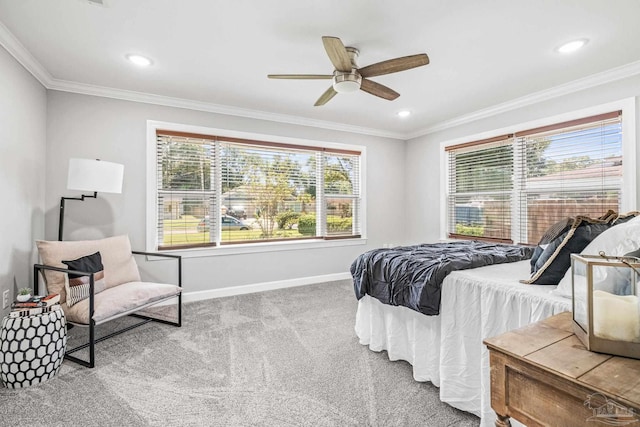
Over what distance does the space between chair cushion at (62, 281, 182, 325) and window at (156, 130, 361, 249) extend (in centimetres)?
104

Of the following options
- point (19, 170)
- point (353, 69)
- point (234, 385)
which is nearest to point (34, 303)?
point (19, 170)

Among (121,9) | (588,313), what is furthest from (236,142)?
(588,313)

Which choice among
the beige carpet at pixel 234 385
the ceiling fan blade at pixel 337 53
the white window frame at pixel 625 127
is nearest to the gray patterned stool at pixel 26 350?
the beige carpet at pixel 234 385

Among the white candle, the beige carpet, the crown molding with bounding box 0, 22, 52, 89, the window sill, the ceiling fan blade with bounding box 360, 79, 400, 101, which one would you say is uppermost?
the crown molding with bounding box 0, 22, 52, 89

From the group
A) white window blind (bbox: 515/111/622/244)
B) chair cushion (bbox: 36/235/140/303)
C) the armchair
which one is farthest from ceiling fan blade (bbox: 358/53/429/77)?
chair cushion (bbox: 36/235/140/303)

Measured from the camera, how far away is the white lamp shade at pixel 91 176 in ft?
9.18

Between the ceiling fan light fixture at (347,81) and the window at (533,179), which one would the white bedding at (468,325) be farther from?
the window at (533,179)

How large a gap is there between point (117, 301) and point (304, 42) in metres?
2.58

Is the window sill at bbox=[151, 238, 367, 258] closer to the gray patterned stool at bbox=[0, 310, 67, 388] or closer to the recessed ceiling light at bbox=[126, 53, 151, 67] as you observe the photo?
the gray patterned stool at bbox=[0, 310, 67, 388]

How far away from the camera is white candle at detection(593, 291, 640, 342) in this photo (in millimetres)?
859

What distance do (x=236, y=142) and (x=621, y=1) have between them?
3807 mm

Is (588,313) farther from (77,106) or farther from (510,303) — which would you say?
(77,106)

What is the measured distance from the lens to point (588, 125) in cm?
331

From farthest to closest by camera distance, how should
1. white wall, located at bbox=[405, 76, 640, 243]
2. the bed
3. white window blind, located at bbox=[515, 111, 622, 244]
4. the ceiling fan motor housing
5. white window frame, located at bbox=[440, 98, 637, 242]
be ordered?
white wall, located at bbox=[405, 76, 640, 243], white window blind, located at bbox=[515, 111, 622, 244], white window frame, located at bbox=[440, 98, 637, 242], the ceiling fan motor housing, the bed
